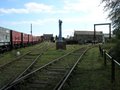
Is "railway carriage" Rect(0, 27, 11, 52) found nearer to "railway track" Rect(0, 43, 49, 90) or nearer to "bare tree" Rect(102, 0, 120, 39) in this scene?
"railway track" Rect(0, 43, 49, 90)

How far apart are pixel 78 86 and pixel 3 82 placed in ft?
10.5

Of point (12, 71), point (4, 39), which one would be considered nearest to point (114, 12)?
point (12, 71)

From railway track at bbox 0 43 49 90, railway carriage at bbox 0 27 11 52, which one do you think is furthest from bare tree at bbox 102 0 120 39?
railway carriage at bbox 0 27 11 52

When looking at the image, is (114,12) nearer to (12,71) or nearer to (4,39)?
(12,71)

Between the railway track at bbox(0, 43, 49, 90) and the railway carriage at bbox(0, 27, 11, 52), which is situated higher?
the railway carriage at bbox(0, 27, 11, 52)

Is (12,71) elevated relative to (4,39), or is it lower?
lower

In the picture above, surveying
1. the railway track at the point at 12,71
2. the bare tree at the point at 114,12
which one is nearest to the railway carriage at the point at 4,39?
the railway track at the point at 12,71

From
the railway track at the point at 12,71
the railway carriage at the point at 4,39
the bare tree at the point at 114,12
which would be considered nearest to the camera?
the railway track at the point at 12,71

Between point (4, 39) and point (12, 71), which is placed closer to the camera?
point (12, 71)

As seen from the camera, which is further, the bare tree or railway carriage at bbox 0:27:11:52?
railway carriage at bbox 0:27:11:52

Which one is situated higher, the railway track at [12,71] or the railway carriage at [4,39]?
the railway carriage at [4,39]

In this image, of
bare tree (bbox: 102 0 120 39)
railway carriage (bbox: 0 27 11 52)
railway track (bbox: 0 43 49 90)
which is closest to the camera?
railway track (bbox: 0 43 49 90)

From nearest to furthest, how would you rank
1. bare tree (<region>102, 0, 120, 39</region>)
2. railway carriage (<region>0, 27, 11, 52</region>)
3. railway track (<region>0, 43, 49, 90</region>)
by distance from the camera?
1. railway track (<region>0, 43, 49, 90</region>)
2. bare tree (<region>102, 0, 120, 39</region>)
3. railway carriage (<region>0, 27, 11, 52</region>)

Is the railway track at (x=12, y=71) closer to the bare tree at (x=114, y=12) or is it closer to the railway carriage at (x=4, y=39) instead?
the bare tree at (x=114, y=12)
